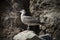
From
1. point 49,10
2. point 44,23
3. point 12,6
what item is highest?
point 12,6

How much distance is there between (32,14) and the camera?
6543 mm

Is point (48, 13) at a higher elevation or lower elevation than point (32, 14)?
lower

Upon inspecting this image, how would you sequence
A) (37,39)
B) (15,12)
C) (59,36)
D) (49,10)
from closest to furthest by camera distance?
(37,39) < (59,36) < (49,10) < (15,12)

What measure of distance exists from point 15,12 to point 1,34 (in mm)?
840

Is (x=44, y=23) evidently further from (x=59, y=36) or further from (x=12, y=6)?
(x=12, y=6)

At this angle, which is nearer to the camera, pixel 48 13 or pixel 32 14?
pixel 48 13

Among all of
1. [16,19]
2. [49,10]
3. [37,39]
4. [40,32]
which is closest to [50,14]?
[49,10]

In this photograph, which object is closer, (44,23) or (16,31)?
(44,23)

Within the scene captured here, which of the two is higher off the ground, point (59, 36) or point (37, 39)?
point (59, 36)

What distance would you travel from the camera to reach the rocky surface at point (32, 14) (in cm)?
577

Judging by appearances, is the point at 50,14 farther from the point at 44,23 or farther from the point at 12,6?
the point at 12,6

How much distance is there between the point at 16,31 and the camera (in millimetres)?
6355

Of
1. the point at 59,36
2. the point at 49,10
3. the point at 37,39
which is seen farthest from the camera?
the point at 49,10

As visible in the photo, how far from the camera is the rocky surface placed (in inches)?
227
